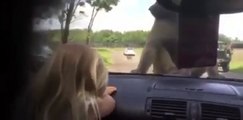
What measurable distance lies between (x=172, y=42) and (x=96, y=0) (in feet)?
1.96

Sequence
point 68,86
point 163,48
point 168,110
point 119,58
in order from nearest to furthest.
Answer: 1. point 68,86
2. point 168,110
3. point 119,58
4. point 163,48

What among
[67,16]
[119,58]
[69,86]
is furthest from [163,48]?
[69,86]

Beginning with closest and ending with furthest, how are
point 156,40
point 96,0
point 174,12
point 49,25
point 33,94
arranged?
point 33,94
point 49,25
point 96,0
point 174,12
point 156,40

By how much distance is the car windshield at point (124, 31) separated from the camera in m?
2.55

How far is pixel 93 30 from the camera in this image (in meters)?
2.73

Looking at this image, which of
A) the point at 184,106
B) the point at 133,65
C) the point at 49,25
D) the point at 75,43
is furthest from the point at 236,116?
the point at 49,25

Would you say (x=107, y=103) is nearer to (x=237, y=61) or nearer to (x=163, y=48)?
(x=163, y=48)

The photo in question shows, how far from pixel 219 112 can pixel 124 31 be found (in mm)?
717

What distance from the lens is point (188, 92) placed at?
8.95 ft

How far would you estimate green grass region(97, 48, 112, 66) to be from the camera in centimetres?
264

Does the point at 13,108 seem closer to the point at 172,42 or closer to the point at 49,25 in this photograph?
the point at 49,25

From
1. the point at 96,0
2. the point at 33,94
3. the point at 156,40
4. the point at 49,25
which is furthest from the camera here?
the point at 156,40

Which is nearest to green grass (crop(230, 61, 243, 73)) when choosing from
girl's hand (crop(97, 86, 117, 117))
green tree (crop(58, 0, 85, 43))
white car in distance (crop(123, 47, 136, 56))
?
white car in distance (crop(123, 47, 136, 56))

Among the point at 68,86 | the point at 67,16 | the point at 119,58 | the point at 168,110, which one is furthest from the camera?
the point at 119,58
